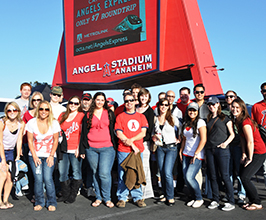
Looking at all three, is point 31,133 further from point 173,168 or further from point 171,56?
point 171,56

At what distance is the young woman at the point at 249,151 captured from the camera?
4.24 m

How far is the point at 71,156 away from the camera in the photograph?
4730mm

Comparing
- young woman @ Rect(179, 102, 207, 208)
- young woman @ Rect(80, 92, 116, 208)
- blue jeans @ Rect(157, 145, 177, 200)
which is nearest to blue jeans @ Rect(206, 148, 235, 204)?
young woman @ Rect(179, 102, 207, 208)

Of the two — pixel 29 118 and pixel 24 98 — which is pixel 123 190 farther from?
pixel 24 98

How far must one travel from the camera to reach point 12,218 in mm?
3951

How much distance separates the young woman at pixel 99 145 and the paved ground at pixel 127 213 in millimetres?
302

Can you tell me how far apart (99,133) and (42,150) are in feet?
3.32

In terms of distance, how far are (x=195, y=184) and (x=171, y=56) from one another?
1000cm

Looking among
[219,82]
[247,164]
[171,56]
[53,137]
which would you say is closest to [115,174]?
[53,137]

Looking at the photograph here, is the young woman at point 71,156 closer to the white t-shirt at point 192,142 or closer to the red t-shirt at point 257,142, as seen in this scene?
the white t-shirt at point 192,142

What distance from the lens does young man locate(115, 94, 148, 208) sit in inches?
175

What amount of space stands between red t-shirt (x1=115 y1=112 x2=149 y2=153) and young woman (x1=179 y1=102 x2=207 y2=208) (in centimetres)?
78

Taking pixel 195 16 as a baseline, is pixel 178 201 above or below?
below

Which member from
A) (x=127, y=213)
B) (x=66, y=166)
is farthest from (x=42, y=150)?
(x=127, y=213)
